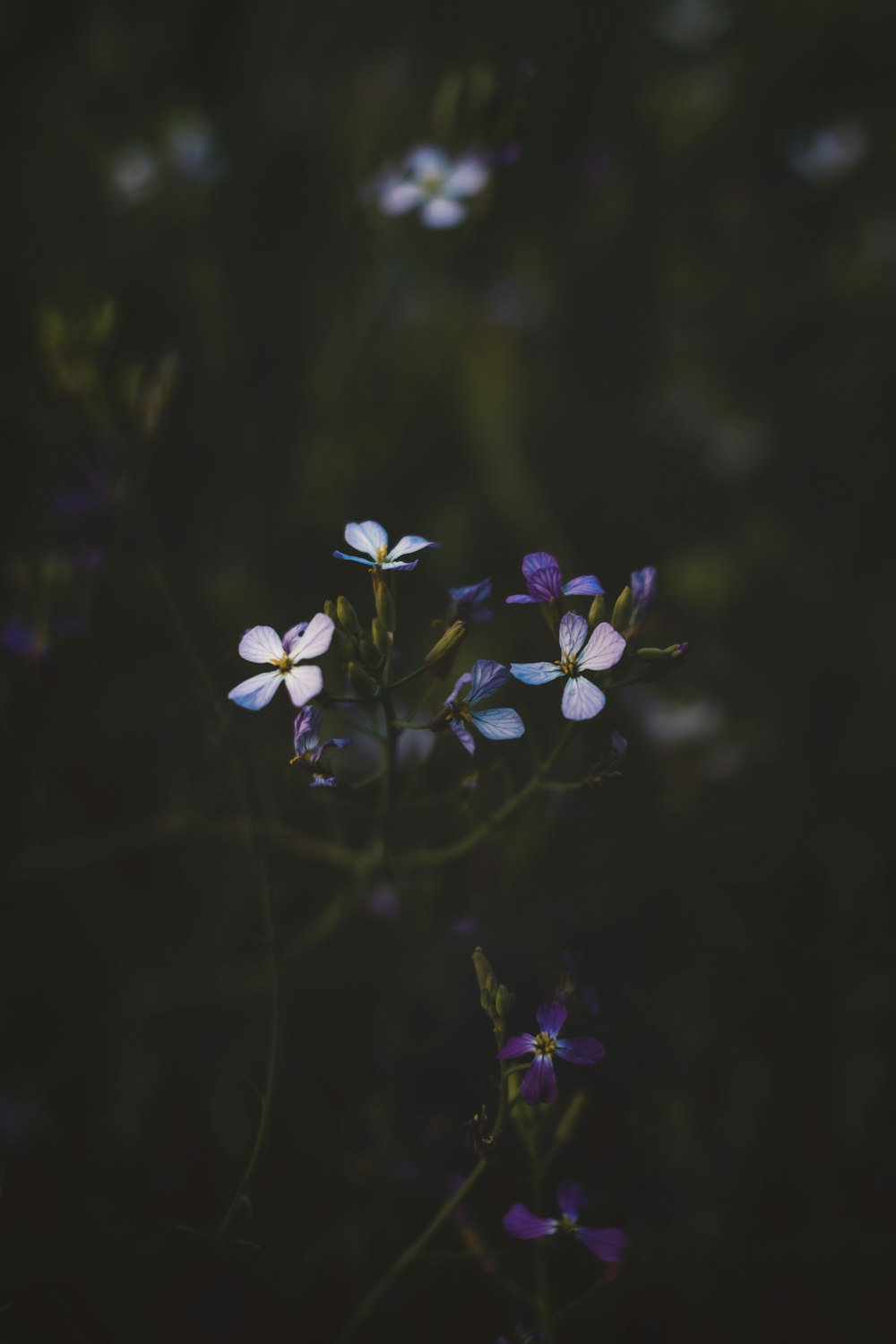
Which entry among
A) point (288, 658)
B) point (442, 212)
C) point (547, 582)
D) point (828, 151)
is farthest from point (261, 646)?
point (828, 151)

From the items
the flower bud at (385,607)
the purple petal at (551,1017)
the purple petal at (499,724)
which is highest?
the flower bud at (385,607)

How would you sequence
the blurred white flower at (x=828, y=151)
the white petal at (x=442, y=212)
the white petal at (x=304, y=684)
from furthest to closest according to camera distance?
the blurred white flower at (x=828, y=151) < the white petal at (x=442, y=212) < the white petal at (x=304, y=684)

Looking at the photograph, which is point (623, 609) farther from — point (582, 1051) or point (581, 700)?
point (582, 1051)

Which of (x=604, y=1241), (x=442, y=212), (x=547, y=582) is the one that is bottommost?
(x=604, y=1241)

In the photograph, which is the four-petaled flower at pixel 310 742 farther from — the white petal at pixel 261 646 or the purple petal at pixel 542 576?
the purple petal at pixel 542 576

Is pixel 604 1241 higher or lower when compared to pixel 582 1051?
lower

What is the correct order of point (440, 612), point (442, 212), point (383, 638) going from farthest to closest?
point (440, 612), point (442, 212), point (383, 638)

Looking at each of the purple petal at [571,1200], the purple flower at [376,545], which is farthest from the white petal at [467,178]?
the purple petal at [571,1200]

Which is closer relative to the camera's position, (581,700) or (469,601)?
(581,700)
